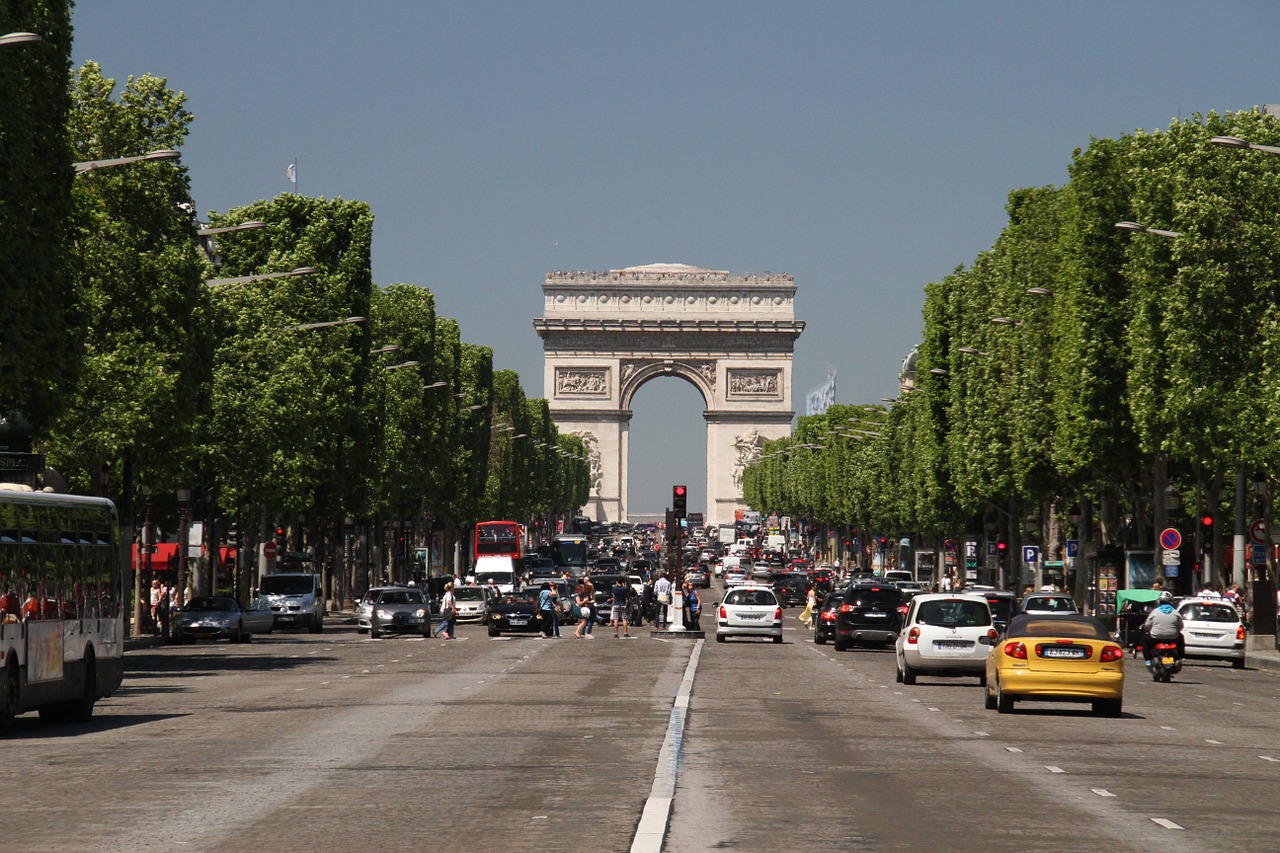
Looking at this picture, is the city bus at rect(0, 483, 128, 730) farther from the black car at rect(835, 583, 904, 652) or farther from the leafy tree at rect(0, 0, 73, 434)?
the black car at rect(835, 583, 904, 652)

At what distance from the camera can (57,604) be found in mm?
23938

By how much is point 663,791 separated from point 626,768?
224 centimetres

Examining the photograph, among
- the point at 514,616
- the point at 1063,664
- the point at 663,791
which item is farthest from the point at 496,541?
the point at 663,791

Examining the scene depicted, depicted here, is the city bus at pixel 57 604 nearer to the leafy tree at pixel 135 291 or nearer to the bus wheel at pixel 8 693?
the bus wheel at pixel 8 693

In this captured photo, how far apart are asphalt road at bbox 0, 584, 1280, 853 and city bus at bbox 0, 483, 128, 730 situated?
19.4 inches

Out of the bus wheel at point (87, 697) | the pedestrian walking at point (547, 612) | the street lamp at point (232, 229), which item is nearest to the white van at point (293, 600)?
the pedestrian walking at point (547, 612)

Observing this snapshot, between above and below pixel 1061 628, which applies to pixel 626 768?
below

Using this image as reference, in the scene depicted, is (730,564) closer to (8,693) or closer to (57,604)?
(57,604)

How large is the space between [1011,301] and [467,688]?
40.0 meters

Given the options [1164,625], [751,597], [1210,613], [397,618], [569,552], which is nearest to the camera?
[1164,625]

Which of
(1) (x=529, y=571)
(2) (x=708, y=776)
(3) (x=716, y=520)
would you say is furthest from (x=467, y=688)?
(3) (x=716, y=520)

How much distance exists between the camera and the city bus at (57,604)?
73.3 ft

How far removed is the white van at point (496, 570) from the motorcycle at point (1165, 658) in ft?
167

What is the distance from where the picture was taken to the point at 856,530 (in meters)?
144
